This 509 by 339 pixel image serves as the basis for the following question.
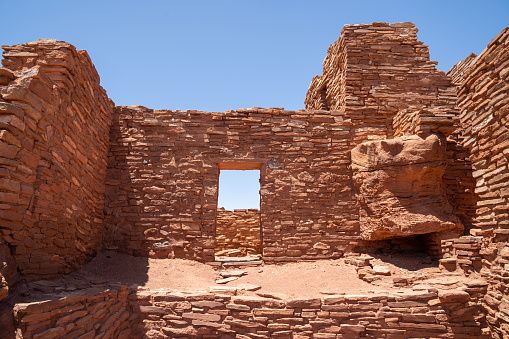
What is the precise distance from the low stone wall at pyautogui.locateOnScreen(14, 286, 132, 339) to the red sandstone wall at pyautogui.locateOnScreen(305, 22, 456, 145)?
574cm

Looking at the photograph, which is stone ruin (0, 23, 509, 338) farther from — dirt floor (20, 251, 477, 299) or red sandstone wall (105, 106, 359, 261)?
dirt floor (20, 251, 477, 299)

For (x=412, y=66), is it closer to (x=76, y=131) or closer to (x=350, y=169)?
(x=350, y=169)

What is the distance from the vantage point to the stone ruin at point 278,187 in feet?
13.5

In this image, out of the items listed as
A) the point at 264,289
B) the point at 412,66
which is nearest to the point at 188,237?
the point at 264,289

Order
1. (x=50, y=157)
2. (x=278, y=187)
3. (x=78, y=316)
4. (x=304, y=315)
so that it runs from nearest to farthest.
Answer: (x=78, y=316) < (x=50, y=157) < (x=304, y=315) < (x=278, y=187)

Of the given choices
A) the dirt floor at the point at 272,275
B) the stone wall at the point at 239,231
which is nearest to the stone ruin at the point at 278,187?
the dirt floor at the point at 272,275

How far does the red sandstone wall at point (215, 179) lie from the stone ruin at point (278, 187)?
0.03 m

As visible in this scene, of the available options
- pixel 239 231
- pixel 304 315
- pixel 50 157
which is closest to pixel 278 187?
pixel 304 315

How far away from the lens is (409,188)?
20.8ft

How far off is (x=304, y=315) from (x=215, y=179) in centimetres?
347

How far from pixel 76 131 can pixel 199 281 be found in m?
3.34

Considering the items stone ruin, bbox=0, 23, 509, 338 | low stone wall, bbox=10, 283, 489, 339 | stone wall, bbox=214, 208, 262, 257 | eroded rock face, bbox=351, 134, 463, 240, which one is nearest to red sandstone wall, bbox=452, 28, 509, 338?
stone ruin, bbox=0, 23, 509, 338

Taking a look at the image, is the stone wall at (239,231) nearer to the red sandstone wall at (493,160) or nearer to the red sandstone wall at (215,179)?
the red sandstone wall at (215,179)

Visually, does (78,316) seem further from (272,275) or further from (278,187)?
(278,187)
